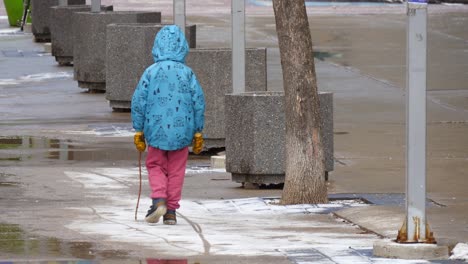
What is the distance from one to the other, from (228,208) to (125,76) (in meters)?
6.69

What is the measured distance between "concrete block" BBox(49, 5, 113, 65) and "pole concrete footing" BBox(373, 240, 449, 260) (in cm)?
1514

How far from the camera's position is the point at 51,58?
82.2ft

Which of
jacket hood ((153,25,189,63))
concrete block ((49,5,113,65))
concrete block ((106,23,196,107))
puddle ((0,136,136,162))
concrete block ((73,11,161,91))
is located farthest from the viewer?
concrete block ((49,5,113,65))

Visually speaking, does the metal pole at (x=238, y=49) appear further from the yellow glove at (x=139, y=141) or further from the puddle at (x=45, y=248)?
the puddle at (x=45, y=248)

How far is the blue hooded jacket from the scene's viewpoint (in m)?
9.92

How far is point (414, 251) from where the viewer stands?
844 centimetres

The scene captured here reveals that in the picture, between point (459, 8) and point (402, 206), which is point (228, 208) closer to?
point (402, 206)

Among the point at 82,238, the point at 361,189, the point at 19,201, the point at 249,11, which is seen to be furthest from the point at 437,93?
the point at 249,11

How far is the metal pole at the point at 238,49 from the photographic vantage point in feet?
41.3

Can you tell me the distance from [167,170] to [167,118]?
0.41m

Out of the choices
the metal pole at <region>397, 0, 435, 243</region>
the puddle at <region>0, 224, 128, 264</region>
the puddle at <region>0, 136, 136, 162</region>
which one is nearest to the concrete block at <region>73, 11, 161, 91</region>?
the puddle at <region>0, 136, 136, 162</region>

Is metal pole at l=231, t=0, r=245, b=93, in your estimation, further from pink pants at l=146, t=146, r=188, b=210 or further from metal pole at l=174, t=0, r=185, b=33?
pink pants at l=146, t=146, r=188, b=210

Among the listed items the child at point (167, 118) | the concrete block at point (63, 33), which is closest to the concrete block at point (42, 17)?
the concrete block at point (63, 33)

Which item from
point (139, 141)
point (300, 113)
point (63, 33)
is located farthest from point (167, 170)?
point (63, 33)
